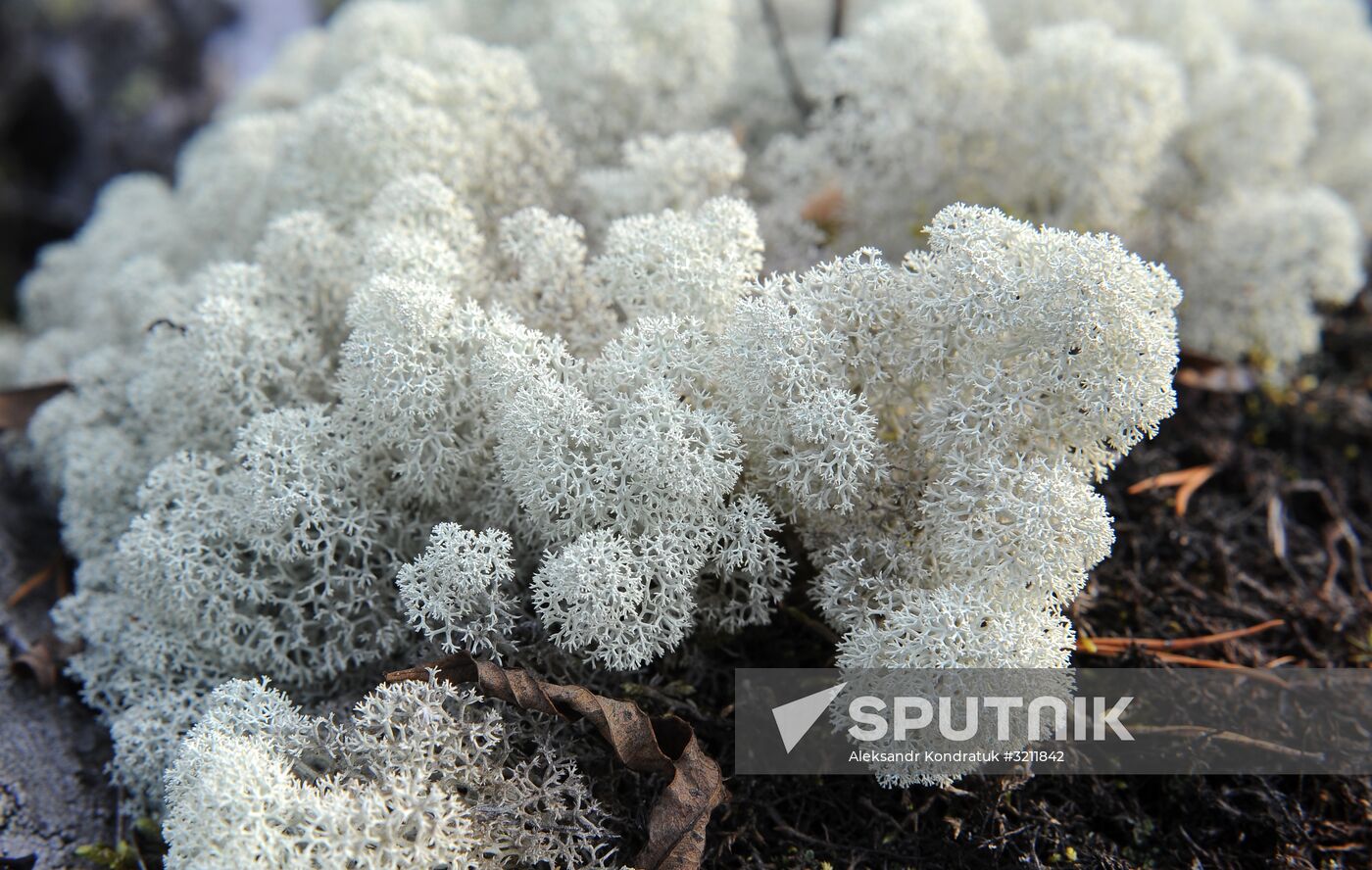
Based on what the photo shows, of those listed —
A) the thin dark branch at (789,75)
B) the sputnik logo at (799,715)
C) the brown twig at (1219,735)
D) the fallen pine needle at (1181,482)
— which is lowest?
the brown twig at (1219,735)

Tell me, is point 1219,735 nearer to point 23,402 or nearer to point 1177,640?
point 1177,640

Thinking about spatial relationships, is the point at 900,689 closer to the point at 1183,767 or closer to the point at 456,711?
the point at 1183,767

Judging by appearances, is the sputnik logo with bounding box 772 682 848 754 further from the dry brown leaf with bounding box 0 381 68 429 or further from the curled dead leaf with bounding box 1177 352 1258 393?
the dry brown leaf with bounding box 0 381 68 429

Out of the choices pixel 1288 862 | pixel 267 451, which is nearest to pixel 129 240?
pixel 267 451

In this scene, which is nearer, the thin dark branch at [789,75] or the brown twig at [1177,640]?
the brown twig at [1177,640]

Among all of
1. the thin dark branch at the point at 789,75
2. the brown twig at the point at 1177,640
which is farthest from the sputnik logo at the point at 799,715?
the thin dark branch at the point at 789,75

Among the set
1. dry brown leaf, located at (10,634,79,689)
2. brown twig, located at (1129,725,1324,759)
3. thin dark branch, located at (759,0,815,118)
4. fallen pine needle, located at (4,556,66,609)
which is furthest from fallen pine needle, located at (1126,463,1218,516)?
fallen pine needle, located at (4,556,66,609)

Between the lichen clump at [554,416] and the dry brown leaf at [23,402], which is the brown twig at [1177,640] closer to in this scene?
the lichen clump at [554,416]
